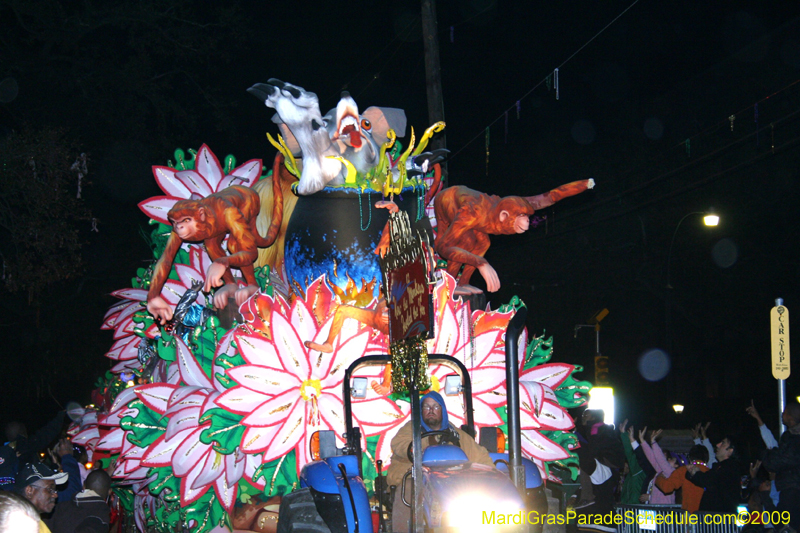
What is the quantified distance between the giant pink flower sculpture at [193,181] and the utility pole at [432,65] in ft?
9.74

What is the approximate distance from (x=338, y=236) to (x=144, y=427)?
89.1 inches

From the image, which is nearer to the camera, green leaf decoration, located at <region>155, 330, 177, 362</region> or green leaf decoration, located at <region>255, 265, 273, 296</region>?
green leaf decoration, located at <region>155, 330, 177, 362</region>

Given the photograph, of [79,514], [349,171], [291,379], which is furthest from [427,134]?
[79,514]

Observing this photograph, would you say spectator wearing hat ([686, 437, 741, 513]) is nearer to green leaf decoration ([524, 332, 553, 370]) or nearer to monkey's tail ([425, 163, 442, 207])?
green leaf decoration ([524, 332, 553, 370])

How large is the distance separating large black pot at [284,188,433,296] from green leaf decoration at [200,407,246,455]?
5.28ft

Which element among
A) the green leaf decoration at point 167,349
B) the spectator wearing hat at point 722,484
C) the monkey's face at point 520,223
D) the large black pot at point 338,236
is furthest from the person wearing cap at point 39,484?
the spectator wearing hat at point 722,484

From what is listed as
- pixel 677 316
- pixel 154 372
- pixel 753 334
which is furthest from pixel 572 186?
pixel 677 316

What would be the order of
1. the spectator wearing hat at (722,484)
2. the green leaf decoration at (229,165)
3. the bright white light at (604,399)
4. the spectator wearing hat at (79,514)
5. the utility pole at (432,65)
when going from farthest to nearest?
the bright white light at (604,399) < the utility pole at (432,65) < the green leaf decoration at (229,165) < the spectator wearing hat at (722,484) < the spectator wearing hat at (79,514)

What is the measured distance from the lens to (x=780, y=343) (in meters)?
7.25

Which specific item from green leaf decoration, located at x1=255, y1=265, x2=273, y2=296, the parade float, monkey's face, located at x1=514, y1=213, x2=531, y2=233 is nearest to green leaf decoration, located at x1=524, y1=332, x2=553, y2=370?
the parade float

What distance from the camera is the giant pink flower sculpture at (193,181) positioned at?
Result: 7945 millimetres

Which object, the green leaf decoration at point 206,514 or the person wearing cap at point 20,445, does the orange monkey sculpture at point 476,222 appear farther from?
the person wearing cap at point 20,445

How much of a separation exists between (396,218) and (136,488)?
3.55 m

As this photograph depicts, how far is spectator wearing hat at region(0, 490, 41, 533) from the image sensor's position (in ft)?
7.06
